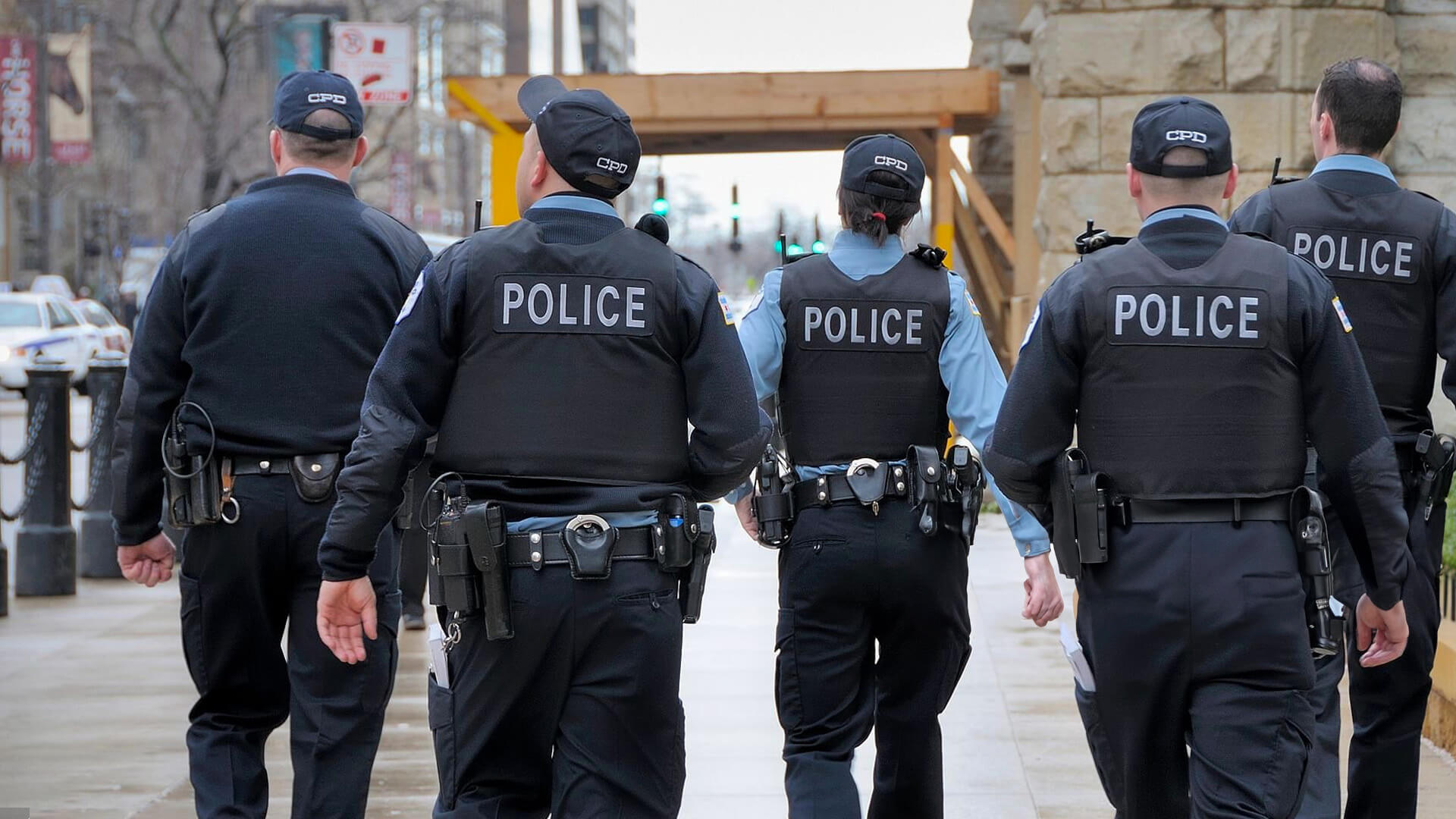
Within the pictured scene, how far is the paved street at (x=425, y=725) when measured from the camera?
20.7ft

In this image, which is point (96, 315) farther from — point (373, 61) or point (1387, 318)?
point (1387, 318)

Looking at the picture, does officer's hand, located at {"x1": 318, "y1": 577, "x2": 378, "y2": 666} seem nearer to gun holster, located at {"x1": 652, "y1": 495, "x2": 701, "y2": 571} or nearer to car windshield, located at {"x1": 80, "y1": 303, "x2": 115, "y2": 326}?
gun holster, located at {"x1": 652, "y1": 495, "x2": 701, "y2": 571}

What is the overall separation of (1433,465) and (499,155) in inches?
416

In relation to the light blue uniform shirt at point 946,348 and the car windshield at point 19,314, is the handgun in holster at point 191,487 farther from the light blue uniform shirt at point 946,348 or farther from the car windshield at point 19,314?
the car windshield at point 19,314

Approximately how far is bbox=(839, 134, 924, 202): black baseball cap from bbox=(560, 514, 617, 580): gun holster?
167 centimetres

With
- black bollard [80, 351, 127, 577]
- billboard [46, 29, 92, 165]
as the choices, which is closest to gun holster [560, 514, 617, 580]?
black bollard [80, 351, 127, 577]

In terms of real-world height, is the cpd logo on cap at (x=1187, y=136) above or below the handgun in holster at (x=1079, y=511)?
above

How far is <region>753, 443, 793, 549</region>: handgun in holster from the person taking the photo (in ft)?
16.9

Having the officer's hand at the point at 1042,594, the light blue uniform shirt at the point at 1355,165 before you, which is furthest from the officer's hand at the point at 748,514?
the light blue uniform shirt at the point at 1355,165

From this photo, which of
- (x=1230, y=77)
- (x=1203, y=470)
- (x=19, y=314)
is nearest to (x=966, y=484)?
(x=1203, y=470)

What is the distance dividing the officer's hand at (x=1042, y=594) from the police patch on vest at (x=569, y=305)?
54.8 inches

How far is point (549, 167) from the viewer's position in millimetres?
4207

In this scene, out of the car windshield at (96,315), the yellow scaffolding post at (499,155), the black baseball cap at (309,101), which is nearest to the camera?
the black baseball cap at (309,101)

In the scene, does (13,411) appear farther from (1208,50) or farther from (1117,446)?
(1117,446)
